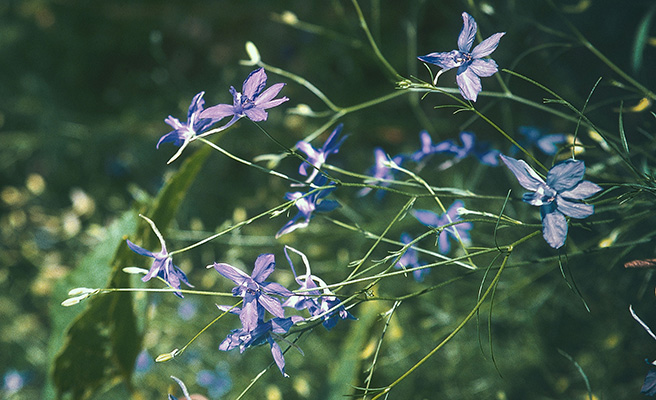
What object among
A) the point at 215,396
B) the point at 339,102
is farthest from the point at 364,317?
the point at 339,102

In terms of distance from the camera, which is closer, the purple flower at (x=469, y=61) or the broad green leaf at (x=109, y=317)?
the purple flower at (x=469, y=61)

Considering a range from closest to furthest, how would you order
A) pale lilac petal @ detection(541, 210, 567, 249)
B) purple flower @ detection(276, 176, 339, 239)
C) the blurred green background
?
pale lilac petal @ detection(541, 210, 567, 249) < purple flower @ detection(276, 176, 339, 239) < the blurred green background

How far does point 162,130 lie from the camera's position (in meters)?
1.30

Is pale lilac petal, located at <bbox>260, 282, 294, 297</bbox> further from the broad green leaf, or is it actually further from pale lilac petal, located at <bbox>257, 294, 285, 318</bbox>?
the broad green leaf

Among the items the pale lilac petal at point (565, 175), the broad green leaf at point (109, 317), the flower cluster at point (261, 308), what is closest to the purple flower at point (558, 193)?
the pale lilac petal at point (565, 175)

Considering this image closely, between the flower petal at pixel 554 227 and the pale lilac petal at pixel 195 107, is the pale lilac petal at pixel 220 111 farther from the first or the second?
the flower petal at pixel 554 227

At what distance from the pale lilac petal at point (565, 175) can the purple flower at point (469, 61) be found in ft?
0.22

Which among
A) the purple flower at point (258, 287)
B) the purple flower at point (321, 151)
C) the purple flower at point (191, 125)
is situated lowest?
the purple flower at point (258, 287)

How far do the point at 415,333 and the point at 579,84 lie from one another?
456 millimetres

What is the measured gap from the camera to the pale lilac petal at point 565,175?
320 millimetres

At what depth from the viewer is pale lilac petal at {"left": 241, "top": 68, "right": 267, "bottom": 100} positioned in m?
0.38

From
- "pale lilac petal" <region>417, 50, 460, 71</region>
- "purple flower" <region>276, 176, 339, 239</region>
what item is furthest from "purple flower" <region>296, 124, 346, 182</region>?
"pale lilac petal" <region>417, 50, 460, 71</region>

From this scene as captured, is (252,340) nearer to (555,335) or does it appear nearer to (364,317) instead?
(364,317)

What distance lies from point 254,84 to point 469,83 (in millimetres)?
145
